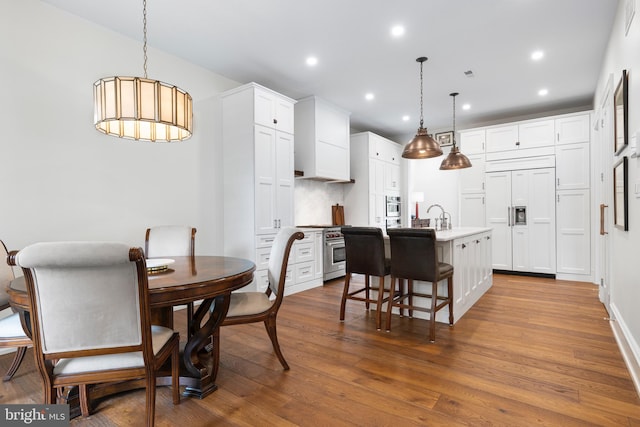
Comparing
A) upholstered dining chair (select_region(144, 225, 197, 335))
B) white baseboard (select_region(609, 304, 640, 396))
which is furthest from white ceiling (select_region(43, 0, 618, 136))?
white baseboard (select_region(609, 304, 640, 396))

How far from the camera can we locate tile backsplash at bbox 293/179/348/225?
223 inches

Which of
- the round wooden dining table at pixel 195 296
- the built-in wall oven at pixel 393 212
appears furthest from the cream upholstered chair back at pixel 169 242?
the built-in wall oven at pixel 393 212

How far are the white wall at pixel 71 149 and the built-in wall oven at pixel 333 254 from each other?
207 cm

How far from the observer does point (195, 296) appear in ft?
5.54

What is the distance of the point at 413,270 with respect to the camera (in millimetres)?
2922

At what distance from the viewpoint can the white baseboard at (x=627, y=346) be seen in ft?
6.63

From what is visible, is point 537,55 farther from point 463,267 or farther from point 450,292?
point 450,292

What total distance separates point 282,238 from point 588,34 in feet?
12.3

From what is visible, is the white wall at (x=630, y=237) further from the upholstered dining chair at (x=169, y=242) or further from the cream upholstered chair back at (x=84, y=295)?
the upholstered dining chair at (x=169, y=242)

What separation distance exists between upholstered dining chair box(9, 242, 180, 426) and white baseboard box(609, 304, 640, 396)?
2.73 meters

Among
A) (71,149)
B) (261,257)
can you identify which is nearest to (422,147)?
(261,257)

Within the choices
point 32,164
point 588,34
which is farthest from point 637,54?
point 32,164

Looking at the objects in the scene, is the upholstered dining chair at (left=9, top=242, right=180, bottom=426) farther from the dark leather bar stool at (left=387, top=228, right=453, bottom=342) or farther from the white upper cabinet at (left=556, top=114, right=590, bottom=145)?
the white upper cabinet at (left=556, top=114, right=590, bottom=145)

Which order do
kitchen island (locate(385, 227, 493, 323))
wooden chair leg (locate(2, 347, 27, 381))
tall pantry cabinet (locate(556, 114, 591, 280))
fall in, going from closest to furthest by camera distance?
wooden chair leg (locate(2, 347, 27, 381))
kitchen island (locate(385, 227, 493, 323))
tall pantry cabinet (locate(556, 114, 591, 280))
